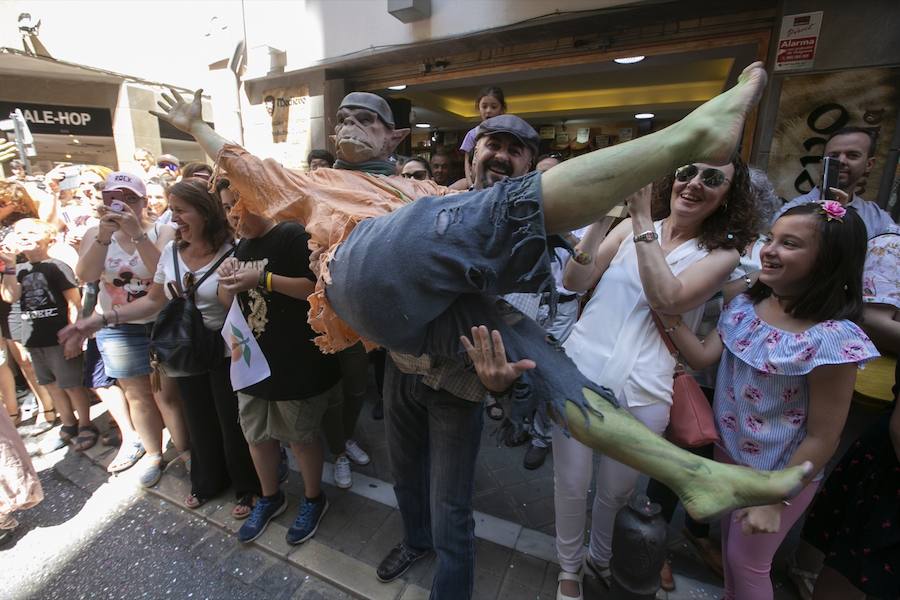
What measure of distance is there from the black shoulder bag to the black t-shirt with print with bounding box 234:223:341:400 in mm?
326

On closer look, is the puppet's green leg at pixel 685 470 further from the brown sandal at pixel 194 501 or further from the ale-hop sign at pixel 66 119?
the ale-hop sign at pixel 66 119

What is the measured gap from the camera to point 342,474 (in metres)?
3.01

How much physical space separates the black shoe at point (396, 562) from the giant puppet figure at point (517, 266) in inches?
62.0

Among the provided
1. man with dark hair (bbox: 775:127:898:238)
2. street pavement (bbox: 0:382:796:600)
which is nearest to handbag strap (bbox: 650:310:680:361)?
man with dark hair (bbox: 775:127:898:238)

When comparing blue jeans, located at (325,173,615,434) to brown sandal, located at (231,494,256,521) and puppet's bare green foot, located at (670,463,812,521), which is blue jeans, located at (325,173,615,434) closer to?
puppet's bare green foot, located at (670,463,812,521)

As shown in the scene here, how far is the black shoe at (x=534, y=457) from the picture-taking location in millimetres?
3187

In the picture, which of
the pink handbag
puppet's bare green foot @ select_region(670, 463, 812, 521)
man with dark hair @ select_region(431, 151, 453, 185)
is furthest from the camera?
man with dark hair @ select_region(431, 151, 453, 185)

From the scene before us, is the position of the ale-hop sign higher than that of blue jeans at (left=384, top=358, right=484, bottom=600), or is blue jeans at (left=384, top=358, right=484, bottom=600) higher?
the ale-hop sign

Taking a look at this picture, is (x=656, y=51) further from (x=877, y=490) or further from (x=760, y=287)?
(x=877, y=490)

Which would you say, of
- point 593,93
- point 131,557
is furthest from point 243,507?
point 593,93

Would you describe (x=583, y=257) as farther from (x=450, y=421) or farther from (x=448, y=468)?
(x=448, y=468)

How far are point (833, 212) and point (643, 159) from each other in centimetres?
117

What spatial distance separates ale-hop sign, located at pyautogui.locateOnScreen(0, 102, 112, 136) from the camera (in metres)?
9.45

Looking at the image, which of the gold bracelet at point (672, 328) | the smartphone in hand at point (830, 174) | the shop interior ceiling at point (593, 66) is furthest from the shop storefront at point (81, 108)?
the smartphone in hand at point (830, 174)
